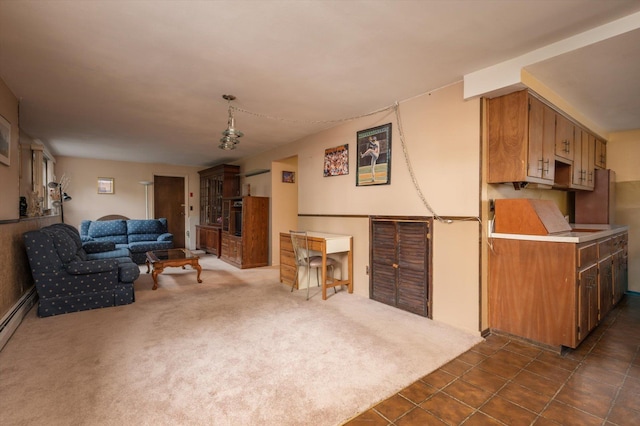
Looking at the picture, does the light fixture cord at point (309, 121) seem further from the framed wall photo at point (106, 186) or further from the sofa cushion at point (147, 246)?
the framed wall photo at point (106, 186)

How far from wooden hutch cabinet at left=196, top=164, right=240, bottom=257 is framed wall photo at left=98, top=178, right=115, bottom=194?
2109 millimetres

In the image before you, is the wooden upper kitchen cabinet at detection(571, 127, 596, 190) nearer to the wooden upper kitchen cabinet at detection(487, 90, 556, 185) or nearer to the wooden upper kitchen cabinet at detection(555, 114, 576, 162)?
the wooden upper kitchen cabinet at detection(555, 114, 576, 162)

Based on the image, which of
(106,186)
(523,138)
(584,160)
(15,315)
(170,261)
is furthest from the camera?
(106,186)

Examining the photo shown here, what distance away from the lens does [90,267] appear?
3330 millimetres

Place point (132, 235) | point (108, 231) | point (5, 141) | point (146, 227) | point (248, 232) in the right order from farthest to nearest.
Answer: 1. point (146, 227)
2. point (132, 235)
3. point (108, 231)
4. point (248, 232)
5. point (5, 141)

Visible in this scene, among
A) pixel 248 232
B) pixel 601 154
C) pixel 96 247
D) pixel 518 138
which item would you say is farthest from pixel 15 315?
pixel 601 154

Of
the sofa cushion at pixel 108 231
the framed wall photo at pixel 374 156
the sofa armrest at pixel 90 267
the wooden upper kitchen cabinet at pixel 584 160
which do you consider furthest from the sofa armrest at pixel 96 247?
the wooden upper kitchen cabinet at pixel 584 160

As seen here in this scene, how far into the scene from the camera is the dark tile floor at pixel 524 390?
5.42 ft

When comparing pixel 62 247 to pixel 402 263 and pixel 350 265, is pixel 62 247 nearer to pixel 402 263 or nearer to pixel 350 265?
pixel 350 265

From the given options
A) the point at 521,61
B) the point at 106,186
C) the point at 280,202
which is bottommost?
the point at 280,202

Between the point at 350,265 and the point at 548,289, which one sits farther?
the point at 350,265

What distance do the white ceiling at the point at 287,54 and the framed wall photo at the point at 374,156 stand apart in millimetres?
334

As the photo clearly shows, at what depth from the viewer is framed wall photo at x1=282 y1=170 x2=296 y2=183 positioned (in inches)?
241

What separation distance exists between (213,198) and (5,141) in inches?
183
